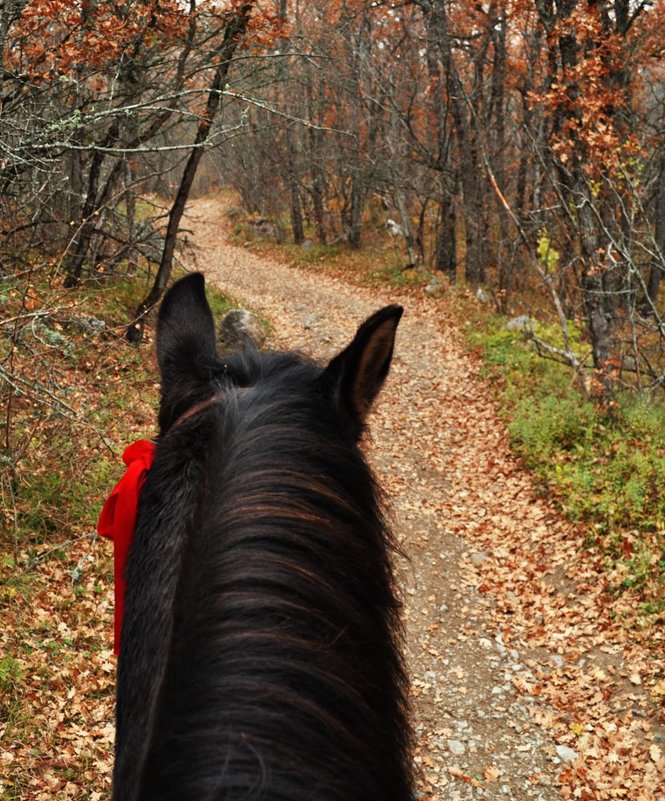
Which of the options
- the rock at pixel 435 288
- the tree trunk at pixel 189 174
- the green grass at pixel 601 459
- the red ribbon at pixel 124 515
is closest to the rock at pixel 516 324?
the green grass at pixel 601 459

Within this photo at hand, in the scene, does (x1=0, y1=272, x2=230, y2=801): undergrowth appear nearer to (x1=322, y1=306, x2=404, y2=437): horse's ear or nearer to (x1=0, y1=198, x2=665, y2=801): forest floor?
(x1=0, y1=198, x2=665, y2=801): forest floor

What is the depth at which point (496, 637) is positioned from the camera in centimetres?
621

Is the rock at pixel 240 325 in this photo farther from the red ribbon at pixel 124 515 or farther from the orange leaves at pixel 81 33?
the red ribbon at pixel 124 515

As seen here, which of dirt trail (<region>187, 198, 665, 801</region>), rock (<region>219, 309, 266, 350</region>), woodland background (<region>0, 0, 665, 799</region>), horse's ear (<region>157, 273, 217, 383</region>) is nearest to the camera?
horse's ear (<region>157, 273, 217, 383</region>)

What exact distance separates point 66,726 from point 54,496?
8.32ft

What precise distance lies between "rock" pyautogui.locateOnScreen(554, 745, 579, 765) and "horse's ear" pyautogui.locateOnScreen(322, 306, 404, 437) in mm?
4334

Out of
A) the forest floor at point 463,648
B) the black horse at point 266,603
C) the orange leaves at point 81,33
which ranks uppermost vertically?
the orange leaves at point 81,33

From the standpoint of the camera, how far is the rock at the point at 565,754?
16.0ft

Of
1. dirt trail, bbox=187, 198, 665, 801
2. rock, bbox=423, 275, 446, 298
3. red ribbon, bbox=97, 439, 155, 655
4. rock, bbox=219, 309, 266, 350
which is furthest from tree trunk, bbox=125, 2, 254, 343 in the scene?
red ribbon, bbox=97, 439, 155, 655

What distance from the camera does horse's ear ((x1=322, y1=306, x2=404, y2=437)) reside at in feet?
5.23

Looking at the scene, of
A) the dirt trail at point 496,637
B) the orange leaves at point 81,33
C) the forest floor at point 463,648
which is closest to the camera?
the forest floor at point 463,648

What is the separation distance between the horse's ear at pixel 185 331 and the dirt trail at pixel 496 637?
40.9 inches

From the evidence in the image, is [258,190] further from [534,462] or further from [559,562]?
[559,562]

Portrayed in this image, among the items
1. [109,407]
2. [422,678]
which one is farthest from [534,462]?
[109,407]
